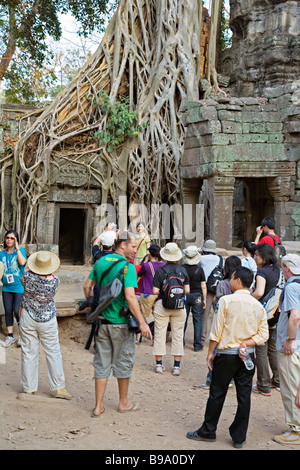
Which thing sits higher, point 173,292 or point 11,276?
point 11,276

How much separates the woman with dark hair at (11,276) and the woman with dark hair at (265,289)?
2.68 metres

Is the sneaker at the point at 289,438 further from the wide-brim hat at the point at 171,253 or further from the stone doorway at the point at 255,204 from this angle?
the stone doorway at the point at 255,204

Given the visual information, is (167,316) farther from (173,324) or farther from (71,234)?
(71,234)

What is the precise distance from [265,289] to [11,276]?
2904mm

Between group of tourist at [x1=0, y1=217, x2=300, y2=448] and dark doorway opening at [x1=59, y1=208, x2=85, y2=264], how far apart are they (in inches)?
409

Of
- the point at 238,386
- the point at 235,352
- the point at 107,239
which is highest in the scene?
the point at 107,239

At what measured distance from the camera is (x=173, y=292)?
6027 millimetres

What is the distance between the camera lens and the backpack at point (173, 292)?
237 inches

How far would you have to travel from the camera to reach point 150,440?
405 cm

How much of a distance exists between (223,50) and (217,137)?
30.3 ft

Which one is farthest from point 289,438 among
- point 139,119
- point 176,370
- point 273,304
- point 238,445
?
point 139,119

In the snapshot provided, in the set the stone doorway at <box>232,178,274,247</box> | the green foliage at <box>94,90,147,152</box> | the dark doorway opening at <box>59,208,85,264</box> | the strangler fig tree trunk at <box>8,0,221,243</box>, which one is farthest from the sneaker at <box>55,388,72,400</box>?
the dark doorway opening at <box>59,208,85,264</box>

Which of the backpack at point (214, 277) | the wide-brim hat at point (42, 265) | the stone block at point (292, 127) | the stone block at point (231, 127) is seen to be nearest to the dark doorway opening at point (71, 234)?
the stone block at point (231, 127)

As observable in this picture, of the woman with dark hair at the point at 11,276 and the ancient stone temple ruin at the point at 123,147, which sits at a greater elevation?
the ancient stone temple ruin at the point at 123,147
